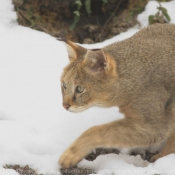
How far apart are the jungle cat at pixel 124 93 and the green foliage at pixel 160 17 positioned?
2666 millimetres

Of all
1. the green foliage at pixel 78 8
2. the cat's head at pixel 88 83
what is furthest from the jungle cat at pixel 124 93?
the green foliage at pixel 78 8

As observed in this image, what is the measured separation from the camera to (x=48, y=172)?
4980 millimetres

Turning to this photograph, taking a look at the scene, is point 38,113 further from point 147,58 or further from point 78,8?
point 78,8

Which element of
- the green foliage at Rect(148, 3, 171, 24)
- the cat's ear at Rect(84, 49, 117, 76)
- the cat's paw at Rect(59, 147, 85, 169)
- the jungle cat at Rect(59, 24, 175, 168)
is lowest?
the cat's paw at Rect(59, 147, 85, 169)

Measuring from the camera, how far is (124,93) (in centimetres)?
504

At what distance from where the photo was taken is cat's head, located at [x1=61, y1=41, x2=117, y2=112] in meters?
4.89

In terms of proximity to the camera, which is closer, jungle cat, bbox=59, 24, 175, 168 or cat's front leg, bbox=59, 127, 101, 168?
jungle cat, bbox=59, 24, 175, 168

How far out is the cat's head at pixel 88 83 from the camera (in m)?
4.89

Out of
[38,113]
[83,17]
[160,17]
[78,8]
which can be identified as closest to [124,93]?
[38,113]

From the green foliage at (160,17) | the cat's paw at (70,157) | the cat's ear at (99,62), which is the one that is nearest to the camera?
the cat's ear at (99,62)

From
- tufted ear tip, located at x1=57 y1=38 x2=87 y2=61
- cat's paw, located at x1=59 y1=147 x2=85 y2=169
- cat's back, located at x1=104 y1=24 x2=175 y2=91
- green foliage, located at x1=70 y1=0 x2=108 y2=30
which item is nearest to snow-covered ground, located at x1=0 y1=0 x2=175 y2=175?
cat's paw, located at x1=59 y1=147 x2=85 y2=169

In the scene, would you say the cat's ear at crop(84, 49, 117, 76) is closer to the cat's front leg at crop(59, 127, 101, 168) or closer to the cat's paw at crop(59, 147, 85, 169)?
the cat's front leg at crop(59, 127, 101, 168)

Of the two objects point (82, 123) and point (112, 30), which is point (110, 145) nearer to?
point (82, 123)

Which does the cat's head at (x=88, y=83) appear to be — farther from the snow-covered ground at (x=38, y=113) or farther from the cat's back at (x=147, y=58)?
the snow-covered ground at (x=38, y=113)
